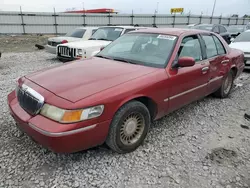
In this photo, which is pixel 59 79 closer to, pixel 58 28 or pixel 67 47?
pixel 67 47

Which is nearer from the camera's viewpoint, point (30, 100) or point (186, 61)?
point (30, 100)

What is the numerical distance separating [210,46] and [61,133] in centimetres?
336

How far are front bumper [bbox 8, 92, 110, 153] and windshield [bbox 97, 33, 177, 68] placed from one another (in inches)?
50.4

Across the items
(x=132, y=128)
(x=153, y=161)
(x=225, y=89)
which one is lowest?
(x=153, y=161)

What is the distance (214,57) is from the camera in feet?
13.5

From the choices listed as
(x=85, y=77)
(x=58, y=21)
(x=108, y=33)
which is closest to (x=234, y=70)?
(x=85, y=77)

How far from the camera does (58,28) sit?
765 inches

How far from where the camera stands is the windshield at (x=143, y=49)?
320 cm

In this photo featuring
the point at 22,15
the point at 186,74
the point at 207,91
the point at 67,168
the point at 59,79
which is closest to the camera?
the point at 67,168

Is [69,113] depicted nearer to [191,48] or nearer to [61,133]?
[61,133]

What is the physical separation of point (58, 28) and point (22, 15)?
3078 mm

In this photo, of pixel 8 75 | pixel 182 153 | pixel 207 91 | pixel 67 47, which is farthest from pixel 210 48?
pixel 8 75

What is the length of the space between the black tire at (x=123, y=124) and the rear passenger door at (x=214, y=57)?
1894 mm

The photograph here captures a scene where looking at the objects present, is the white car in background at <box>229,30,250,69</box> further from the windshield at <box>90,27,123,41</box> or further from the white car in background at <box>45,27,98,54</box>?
the white car in background at <box>45,27,98,54</box>
